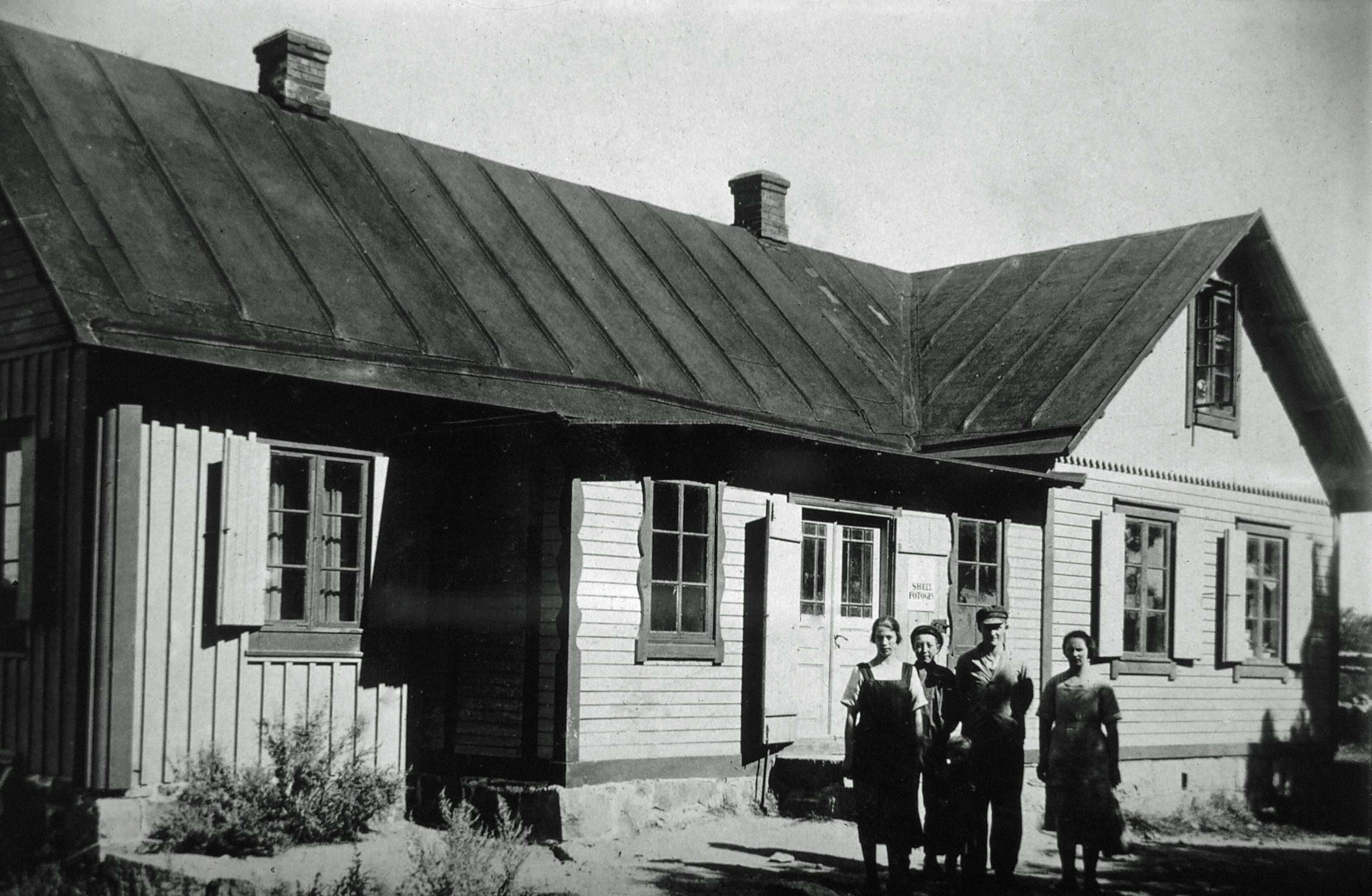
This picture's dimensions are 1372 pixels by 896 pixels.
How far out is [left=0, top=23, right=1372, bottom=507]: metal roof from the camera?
10.9 m

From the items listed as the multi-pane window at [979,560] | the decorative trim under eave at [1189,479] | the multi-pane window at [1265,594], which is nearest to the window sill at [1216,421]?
the decorative trim under eave at [1189,479]

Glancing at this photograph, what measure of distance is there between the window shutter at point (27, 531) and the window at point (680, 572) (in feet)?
15.0

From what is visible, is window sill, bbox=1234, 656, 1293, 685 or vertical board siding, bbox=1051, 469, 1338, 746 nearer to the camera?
vertical board siding, bbox=1051, 469, 1338, 746

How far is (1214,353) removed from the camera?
659 inches

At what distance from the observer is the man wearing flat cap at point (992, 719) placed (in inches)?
367

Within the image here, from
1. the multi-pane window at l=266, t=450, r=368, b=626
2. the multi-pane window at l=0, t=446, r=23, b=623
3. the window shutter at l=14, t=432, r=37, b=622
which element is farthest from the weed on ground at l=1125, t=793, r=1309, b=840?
the multi-pane window at l=0, t=446, r=23, b=623

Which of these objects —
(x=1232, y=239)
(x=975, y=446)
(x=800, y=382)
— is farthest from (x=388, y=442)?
(x=1232, y=239)

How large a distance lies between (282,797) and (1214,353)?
1165cm

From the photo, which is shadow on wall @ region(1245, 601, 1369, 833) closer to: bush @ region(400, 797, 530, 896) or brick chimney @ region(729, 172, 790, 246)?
brick chimney @ region(729, 172, 790, 246)

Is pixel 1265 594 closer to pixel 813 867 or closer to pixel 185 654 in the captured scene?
pixel 813 867

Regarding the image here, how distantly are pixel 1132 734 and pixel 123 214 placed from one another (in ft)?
36.6

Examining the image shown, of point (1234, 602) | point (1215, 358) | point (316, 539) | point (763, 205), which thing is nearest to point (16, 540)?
point (316, 539)

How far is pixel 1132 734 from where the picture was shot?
15.5 meters

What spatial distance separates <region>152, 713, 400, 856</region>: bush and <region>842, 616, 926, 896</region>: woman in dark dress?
3938mm
